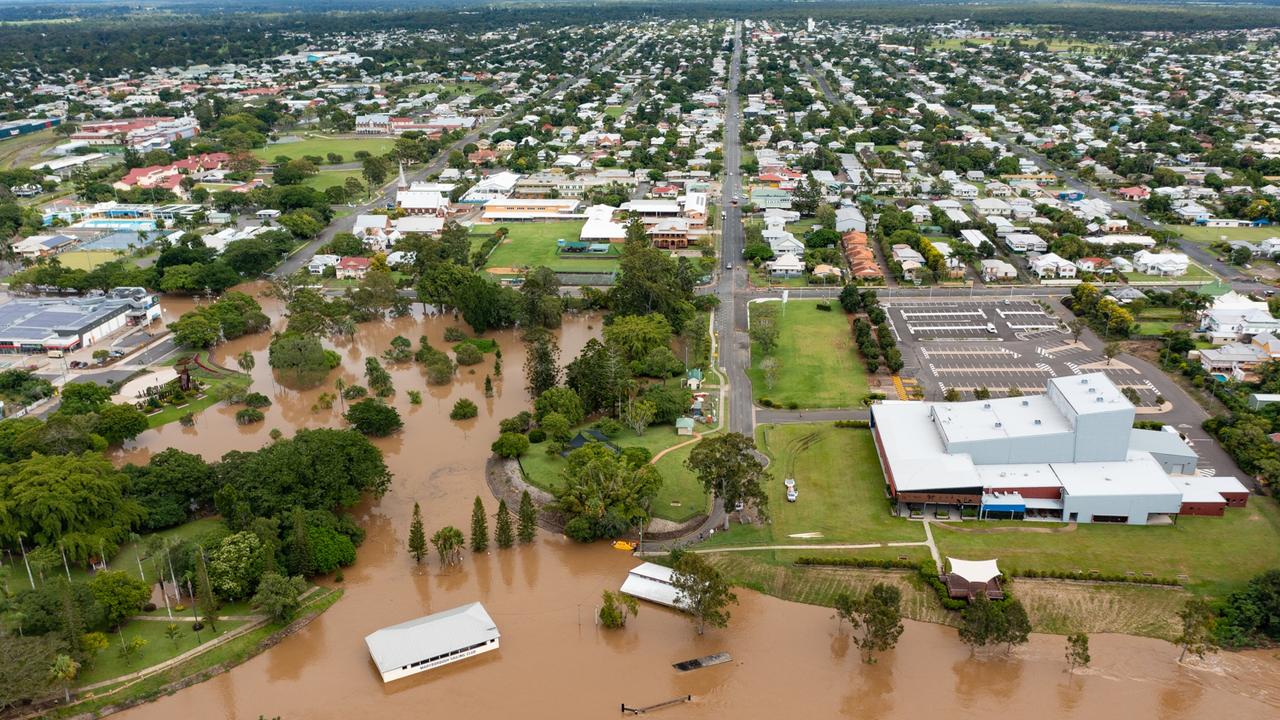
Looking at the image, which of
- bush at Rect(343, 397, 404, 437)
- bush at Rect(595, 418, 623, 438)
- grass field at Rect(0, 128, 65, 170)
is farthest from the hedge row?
grass field at Rect(0, 128, 65, 170)

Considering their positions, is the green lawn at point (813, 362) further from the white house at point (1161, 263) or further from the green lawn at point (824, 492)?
the white house at point (1161, 263)

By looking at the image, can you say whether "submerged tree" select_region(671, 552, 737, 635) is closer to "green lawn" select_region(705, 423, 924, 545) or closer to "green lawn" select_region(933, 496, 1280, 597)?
"green lawn" select_region(705, 423, 924, 545)

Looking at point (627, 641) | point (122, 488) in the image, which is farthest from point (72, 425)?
point (627, 641)

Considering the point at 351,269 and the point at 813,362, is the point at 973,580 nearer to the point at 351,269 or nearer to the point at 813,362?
the point at 813,362

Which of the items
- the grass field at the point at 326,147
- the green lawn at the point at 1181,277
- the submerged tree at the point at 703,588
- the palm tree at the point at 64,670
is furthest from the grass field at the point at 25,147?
the green lawn at the point at 1181,277

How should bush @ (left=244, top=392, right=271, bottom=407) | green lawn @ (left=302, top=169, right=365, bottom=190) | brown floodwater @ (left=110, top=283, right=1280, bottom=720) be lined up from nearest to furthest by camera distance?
brown floodwater @ (left=110, top=283, right=1280, bottom=720), bush @ (left=244, top=392, right=271, bottom=407), green lawn @ (left=302, top=169, right=365, bottom=190)

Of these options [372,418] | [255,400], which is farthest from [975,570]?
[255,400]

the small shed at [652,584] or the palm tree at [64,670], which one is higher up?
the palm tree at [64,670]
